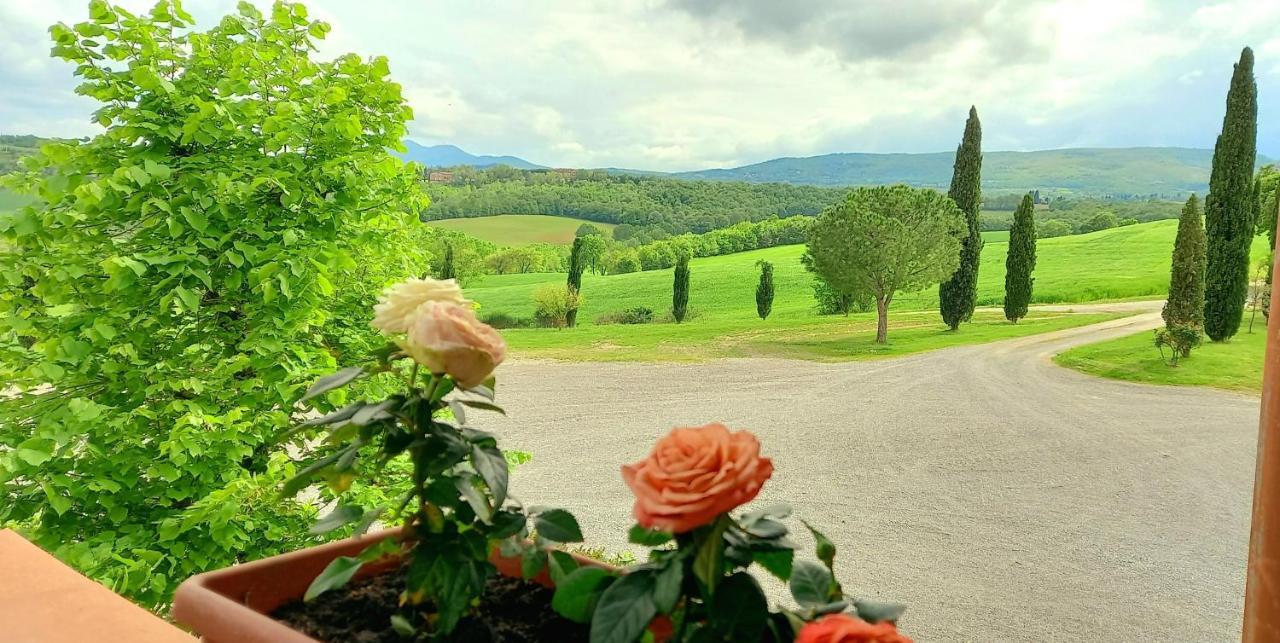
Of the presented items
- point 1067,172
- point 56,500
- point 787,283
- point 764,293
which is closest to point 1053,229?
point 1067,172

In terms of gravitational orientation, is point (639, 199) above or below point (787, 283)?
above

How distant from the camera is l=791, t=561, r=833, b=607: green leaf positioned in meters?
0.38

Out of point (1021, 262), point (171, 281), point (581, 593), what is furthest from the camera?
point (1021, 262)

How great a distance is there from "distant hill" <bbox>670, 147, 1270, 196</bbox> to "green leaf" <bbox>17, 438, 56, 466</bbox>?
732 cm

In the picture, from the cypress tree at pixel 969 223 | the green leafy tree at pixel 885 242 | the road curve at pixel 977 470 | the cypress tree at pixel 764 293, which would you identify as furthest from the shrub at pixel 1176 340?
the cypress tree at pixel 764 293

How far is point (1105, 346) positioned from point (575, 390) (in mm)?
4048

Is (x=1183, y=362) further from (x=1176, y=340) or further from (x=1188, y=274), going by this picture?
(x=1188, y=274)

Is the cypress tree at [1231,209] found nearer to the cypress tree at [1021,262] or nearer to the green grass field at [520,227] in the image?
the cypress tree at [1021,262]

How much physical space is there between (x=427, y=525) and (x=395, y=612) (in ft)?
0.18

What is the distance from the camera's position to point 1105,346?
6164 mm

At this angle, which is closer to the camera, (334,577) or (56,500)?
(334,577)

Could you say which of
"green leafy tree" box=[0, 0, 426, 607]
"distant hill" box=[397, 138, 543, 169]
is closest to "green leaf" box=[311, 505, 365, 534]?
"green leafy tree" box=[0, 0, 426, 607]

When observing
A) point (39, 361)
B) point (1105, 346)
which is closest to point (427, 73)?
point (39, 361)

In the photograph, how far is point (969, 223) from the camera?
6980 mm
